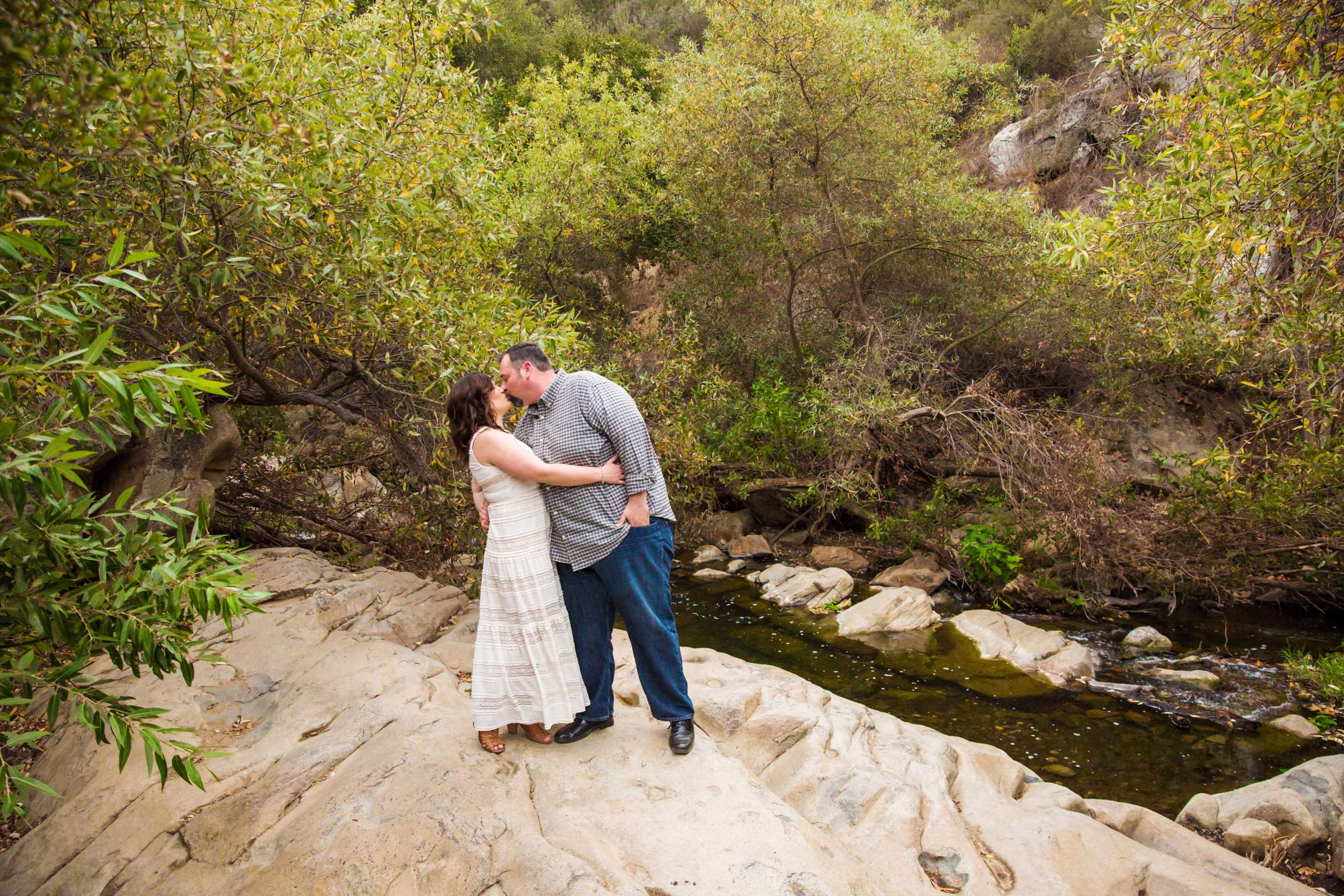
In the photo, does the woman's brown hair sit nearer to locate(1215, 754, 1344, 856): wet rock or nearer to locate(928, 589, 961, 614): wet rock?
locate(1215, 754, 1344, 856): wet rock

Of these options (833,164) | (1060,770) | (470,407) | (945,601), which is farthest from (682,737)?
(833,164)

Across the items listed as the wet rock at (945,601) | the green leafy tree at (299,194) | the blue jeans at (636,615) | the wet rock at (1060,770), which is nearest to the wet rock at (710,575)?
the wet rock at (945,601)

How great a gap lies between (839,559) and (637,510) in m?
9.18

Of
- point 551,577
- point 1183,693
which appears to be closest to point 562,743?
point 551,577

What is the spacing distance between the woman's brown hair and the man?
0.14 meters

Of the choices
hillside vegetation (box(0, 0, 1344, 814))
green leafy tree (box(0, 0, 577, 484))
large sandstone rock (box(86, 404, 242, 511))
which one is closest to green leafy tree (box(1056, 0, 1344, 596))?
hillside vegetation (box(0, 0, 1344, 814))

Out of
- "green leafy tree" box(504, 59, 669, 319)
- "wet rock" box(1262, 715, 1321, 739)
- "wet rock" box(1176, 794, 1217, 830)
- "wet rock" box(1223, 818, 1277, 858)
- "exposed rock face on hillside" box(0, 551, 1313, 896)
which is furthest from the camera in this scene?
"green leafy tree" box(504, 59, 669, 319)

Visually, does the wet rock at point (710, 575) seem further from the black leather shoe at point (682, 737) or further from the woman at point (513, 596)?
the woman at point (513, 596)

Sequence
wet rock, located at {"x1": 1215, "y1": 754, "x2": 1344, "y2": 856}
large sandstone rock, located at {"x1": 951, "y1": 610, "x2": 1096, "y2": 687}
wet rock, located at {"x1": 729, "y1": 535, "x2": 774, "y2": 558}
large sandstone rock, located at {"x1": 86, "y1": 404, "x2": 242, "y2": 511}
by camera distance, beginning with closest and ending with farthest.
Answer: wet rock, located at {"x1": 1215, "y1": 754, "x2": 1344, "y2": 856} < large sandstone rock, located at {"x1": 86, "y1": 404, "x2": 242, "y2": 511} < large sandstone rock, located at {"x1": 951, "y1": 610, "x2": 1096, "y2": 687} < wet rock, located at {"x1": 729, "y1": 535, "x2": 774, "y2": 558}

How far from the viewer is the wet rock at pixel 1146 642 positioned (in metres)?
9.29

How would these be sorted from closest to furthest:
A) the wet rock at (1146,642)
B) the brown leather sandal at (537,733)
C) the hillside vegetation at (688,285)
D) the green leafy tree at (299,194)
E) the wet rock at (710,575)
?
1. the hillside vegetation at (688,285)
2. the green leafy tree at (299,194)
3. the brown leather sandal at (537,733)
4. the wet rock at (1146,642)
5. the wet rock at (710,575)

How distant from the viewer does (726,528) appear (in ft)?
46.3

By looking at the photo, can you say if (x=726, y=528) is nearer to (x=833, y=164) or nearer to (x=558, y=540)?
(x=833, y=164)

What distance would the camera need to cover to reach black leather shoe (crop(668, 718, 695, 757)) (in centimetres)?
445
